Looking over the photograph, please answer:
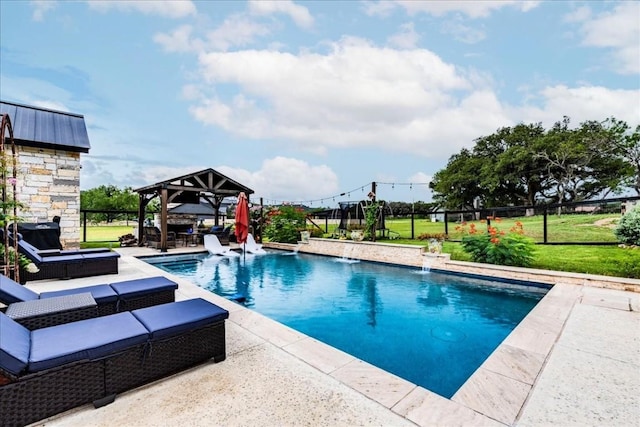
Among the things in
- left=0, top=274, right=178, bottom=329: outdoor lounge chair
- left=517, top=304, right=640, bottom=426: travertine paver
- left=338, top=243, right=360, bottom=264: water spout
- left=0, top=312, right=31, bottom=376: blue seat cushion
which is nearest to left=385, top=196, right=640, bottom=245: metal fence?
left=338, top=243, right=360, bottom=264: water spout

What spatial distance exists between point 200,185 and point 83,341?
36.9ft

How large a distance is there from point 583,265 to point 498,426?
22.5ft

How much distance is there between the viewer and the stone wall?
29.4ft

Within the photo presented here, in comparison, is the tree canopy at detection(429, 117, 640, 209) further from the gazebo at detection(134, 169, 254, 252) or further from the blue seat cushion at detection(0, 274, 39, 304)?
the blue seat cushion at detection(0, 274, 39, 304)

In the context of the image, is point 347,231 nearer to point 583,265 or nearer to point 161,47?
point 583,265

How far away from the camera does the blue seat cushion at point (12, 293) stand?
3.07m

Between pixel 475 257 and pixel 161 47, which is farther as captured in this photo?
pixel 161 47

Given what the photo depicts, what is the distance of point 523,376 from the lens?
2664 mm

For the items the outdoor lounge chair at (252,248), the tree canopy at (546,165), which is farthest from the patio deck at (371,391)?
the tree canopy at (546,165)

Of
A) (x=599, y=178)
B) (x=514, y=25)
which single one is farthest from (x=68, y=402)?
(x=599, y=178)

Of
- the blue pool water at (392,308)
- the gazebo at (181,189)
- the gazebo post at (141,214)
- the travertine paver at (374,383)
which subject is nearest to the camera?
the travertine paver at (374,383)

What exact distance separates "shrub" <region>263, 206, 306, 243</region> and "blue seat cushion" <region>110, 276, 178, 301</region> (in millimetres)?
9385

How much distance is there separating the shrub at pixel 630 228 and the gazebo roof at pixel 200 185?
1250 cm

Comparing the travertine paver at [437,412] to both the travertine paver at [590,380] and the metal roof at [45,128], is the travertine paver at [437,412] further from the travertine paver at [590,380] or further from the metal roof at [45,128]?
the metal roof at [45,128]
